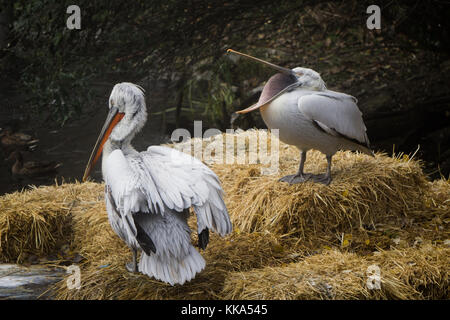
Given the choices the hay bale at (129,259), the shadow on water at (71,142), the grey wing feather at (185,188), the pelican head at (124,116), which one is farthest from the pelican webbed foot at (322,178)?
the shadow on water at (71,142)

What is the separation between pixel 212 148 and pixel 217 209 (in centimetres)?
197

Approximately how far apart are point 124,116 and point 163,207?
0.66 metres

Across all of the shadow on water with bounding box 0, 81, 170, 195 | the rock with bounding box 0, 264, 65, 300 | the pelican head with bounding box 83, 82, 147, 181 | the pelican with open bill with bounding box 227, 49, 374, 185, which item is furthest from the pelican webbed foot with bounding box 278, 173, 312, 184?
the shadow on water with bounding box 0, 81, 170, 195

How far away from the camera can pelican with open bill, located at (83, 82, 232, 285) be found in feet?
7.48

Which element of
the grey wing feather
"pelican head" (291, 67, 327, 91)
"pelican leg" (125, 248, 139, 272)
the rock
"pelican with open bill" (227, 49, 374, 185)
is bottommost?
the rock

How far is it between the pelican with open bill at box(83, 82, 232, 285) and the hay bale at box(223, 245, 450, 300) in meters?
0.31

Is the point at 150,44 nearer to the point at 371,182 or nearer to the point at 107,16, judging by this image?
the point at 107,16

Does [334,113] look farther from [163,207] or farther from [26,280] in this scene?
[26,280]

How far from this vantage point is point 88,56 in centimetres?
523

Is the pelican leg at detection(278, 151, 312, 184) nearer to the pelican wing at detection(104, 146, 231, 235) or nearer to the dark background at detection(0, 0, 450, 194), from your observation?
the pelican wing at detection(104, 146, 231, 235)

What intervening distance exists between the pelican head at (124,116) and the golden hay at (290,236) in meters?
0.68

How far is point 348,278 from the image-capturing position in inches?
96.3

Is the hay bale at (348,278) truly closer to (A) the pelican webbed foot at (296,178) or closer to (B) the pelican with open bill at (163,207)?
(B) the pelican with open bill at (163,207)
